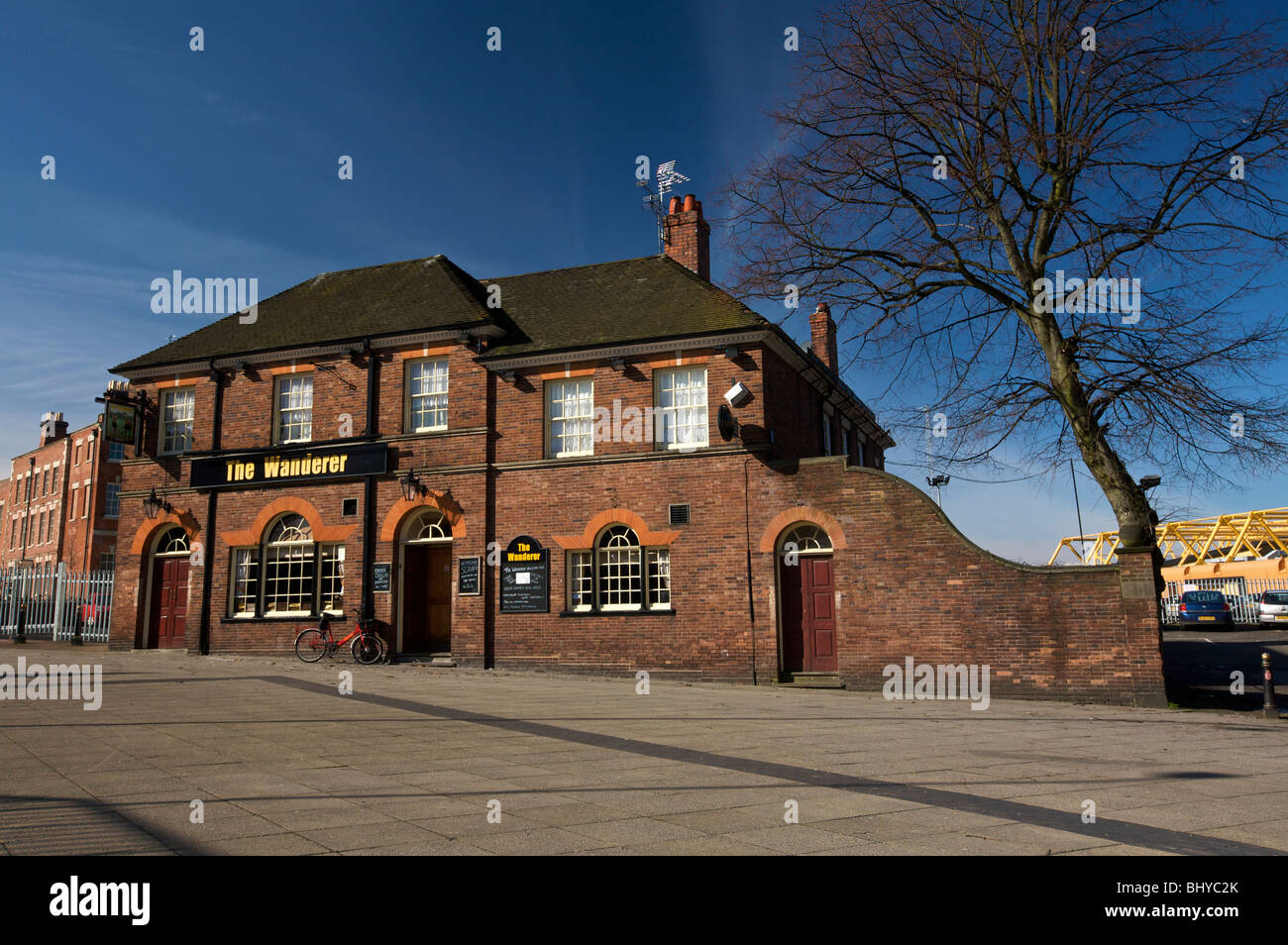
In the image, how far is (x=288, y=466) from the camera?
20.6 meters

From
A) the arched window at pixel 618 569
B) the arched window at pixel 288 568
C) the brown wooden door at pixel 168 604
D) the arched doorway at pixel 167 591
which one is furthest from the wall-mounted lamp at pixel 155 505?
the arched window at pixel 618 569

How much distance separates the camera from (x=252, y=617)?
20.5m

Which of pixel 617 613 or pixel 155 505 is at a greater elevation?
pixel 155 505

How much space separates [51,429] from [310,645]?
135 feet

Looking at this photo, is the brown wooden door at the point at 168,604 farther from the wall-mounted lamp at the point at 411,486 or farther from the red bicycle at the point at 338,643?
the wall-mounted lamp at the point at 411,486

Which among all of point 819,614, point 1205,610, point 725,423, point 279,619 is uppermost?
point 725,423

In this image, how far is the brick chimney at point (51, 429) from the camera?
5028cm

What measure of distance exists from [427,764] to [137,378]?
732 inches

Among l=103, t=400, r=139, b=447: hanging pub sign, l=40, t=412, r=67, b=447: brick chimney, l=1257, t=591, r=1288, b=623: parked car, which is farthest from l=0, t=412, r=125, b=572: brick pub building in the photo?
l=1257, t=591, r=1288, b=623: parked car

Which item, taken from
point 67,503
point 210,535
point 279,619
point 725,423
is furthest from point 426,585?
point 67,503

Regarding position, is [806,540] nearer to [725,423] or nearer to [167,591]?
[725,423]

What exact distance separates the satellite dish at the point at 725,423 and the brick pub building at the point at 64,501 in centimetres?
3380
